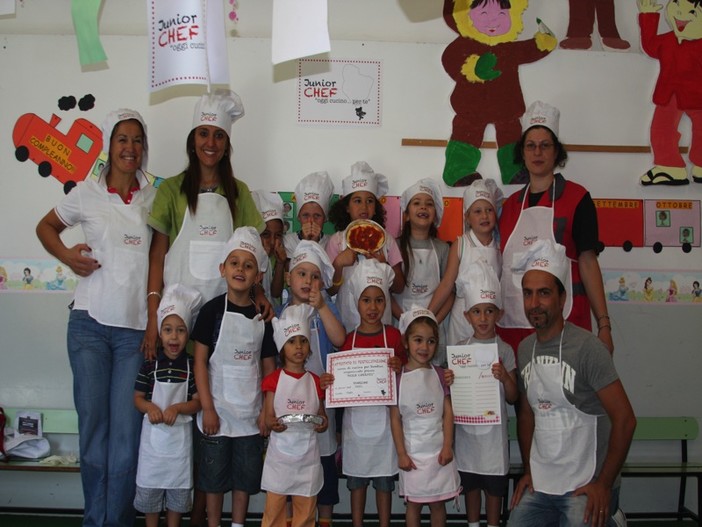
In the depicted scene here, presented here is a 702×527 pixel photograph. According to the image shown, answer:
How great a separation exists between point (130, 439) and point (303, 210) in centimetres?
179

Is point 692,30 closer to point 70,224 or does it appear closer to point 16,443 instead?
point 70,224

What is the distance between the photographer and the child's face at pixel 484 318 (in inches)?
142

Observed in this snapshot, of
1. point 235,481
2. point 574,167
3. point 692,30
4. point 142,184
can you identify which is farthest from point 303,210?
point 692,30

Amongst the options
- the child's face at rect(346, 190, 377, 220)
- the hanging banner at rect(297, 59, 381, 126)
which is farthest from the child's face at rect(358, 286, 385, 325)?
the hanging banner at rect(297, 59, 381, 126)

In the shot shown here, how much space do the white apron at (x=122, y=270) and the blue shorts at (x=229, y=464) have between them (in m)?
0.81

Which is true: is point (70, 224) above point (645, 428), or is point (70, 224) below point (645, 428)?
above

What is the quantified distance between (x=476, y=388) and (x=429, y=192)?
1.45m

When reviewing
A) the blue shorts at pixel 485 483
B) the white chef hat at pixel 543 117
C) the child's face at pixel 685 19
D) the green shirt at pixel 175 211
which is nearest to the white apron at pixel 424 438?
the blue shorts at pixel 485 483

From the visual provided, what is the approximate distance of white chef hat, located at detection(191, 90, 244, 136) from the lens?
3916 mm

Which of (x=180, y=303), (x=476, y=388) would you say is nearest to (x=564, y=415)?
(x=476, y=388)

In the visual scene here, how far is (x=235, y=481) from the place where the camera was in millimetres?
3574

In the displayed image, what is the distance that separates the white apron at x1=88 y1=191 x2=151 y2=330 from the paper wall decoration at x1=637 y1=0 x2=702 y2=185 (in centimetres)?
365

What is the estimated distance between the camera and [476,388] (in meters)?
3.48

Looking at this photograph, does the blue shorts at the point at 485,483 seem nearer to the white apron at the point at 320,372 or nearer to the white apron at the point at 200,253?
the white apron at the point at 320,372
